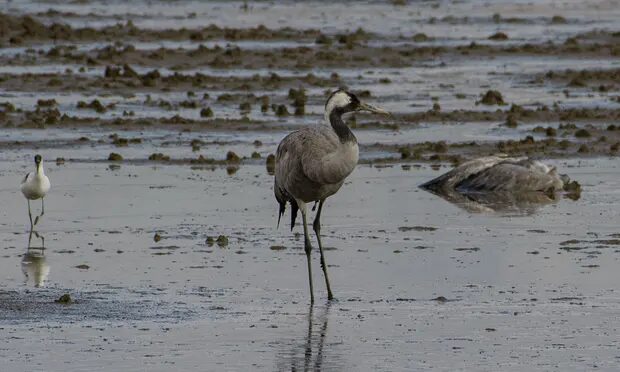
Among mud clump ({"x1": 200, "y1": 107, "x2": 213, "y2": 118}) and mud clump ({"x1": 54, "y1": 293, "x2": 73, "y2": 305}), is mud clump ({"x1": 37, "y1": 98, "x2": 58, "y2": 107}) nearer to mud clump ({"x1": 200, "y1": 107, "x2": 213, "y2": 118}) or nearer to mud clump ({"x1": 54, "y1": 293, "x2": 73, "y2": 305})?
mud clump ({"x1": 200, "y1": 107, "x2": 213, "y2": 118})

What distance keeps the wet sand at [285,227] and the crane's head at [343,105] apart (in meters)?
1.32

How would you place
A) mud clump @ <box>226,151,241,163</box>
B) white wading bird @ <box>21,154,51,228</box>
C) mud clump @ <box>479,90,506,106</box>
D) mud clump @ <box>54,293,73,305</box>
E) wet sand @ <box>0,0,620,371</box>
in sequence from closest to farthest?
wet sand @ <box>0,0,620,371</box> < mud clump @ <box>54,293,73,305</box> < white wading bird @ <box>21,154,51,228</box> < mud clump @ <box>226,151,241,163</box> < mud clump @ <box>479,90,506,106</box>

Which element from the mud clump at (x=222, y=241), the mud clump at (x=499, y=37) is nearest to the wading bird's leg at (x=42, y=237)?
the mud clump at (x=222, y=241)

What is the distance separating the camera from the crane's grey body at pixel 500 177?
17.0m

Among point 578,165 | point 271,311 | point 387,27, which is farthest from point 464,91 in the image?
point 271,311

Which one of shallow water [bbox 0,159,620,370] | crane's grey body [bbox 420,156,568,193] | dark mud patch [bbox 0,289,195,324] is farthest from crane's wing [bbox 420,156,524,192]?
dark mud patch [bbox 0,289,195,324]

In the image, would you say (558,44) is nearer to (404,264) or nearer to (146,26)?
(146,26)

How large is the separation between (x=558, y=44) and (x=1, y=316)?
2795 cm

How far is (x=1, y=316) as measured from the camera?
1084 cm

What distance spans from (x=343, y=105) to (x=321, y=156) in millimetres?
413

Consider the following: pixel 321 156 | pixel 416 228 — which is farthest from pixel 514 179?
pixel 321 156

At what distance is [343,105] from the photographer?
11.9 metres

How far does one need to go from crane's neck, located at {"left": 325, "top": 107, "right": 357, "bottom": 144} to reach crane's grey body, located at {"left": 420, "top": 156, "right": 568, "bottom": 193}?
5388mm

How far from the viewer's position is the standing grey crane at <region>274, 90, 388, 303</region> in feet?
38.9
